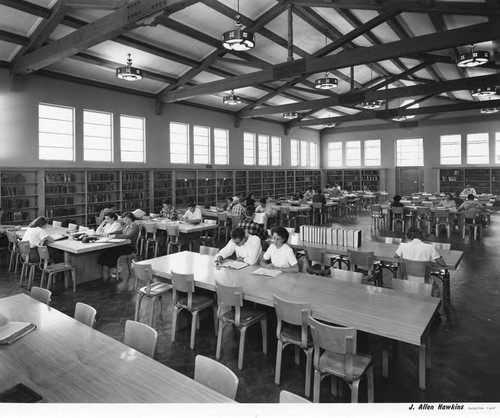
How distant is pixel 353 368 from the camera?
2389mm

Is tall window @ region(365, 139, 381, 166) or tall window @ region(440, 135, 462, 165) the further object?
tall window @ region(365, 139, 381, 166)

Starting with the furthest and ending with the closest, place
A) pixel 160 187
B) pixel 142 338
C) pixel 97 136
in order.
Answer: pixel 160 187
pixel 97 136
pixel 142 338

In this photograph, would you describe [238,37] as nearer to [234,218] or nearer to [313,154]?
[234,218]

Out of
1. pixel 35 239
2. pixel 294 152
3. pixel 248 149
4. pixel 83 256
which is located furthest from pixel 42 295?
pixel 294 152

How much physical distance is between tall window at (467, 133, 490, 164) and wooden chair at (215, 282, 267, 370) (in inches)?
637

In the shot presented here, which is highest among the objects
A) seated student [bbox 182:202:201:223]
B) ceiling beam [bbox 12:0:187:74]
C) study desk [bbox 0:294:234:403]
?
ceiling beam [bbox 12:0:187:74]

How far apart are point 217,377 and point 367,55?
→ 716cm

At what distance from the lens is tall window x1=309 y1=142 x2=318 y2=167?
1916cm

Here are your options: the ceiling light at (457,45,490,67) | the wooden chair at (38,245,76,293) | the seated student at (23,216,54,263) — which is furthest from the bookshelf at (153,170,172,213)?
the ceiling light at (457,45,490,67)

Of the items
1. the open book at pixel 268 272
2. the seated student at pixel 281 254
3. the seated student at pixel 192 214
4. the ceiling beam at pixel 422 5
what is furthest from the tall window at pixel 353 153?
the open book at pixel 268 272

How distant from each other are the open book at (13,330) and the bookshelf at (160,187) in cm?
857

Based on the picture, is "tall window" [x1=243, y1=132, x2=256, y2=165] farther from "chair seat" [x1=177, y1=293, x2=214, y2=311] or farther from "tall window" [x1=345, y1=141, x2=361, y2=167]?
"chair seat" [x1=177, y1=293, x2=214, y2=311]

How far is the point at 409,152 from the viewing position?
17.4m

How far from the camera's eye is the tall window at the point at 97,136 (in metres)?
9.45
